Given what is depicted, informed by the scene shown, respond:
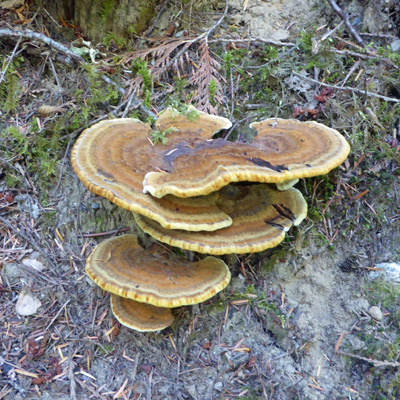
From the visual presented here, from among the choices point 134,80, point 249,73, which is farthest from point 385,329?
point 134,80

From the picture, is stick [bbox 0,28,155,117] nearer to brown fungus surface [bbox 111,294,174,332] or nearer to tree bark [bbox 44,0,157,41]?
tree bark [bbox 44,0,157,41]

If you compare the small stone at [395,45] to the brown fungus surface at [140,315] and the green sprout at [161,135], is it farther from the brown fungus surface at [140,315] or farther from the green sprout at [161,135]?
the brown fungus surface at [140,315]

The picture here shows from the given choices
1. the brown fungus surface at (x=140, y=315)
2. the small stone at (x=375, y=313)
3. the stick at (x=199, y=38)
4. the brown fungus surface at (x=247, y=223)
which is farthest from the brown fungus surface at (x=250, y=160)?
the stick at (x=199, y=38)

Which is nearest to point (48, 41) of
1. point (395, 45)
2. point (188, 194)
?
Answer: point (188, 194)

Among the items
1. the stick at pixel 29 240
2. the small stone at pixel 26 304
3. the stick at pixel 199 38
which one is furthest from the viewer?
the stick at pixel 199 38

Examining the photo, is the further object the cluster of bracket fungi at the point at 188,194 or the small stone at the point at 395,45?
the small stone at the point at 395,45

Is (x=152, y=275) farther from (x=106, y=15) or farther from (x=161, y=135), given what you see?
(x=106, y=15)
